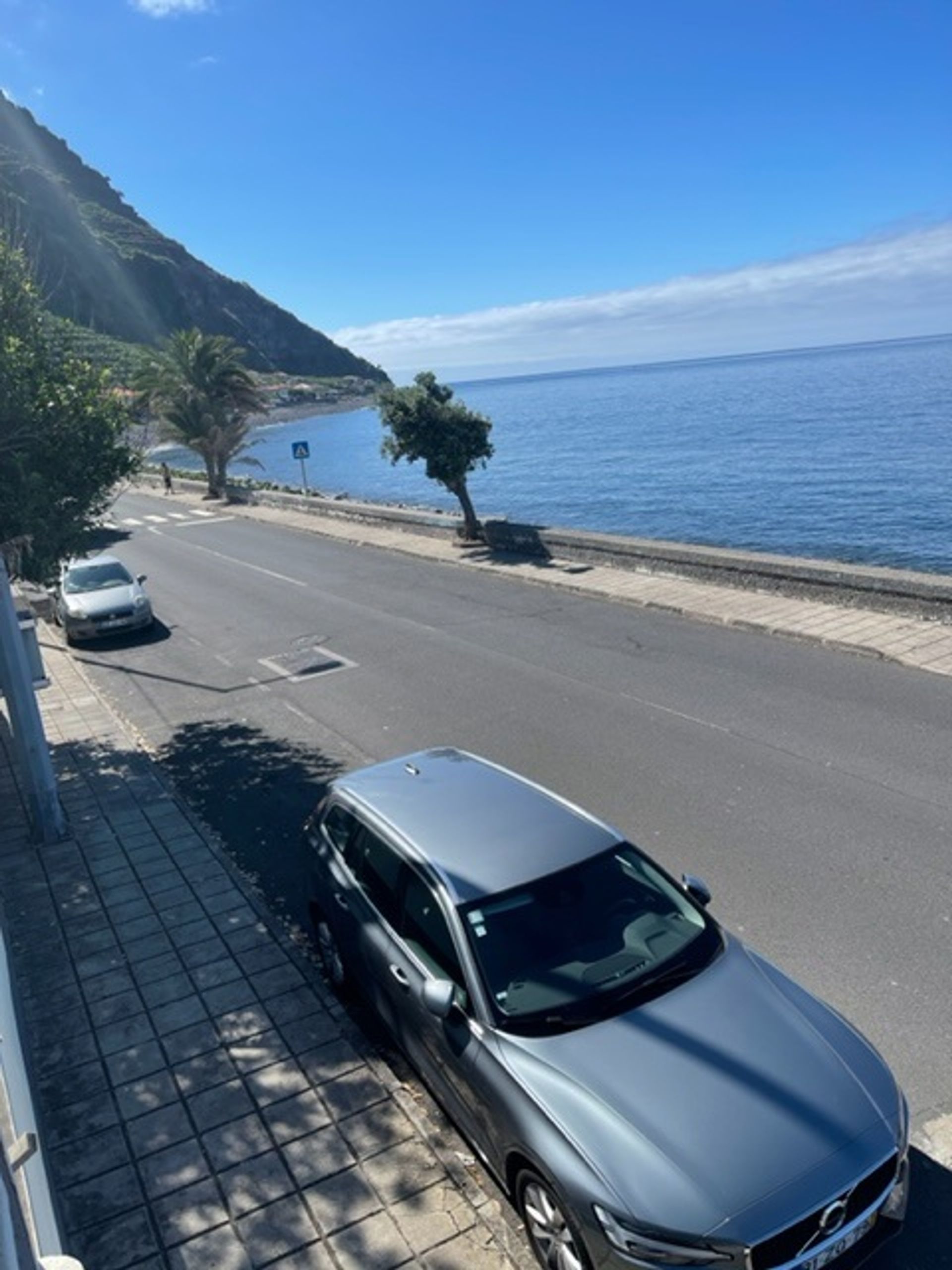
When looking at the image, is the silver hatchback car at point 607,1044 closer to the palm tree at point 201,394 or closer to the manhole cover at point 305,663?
the manhole cover at point 305,663

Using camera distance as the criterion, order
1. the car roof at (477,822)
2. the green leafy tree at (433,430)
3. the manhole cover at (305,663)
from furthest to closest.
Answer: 1. the green leafy tree at (433,430)
2. the manhole cover at (305,663)
3. the car roof at (477,822)

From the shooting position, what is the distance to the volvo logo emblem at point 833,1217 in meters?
3.45

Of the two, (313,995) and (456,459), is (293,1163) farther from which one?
(456,459)

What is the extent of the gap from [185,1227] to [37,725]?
5472 millimetres

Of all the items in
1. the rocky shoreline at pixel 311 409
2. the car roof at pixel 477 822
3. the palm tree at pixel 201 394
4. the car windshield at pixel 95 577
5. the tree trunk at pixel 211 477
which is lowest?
the car roof at pixel 477 822

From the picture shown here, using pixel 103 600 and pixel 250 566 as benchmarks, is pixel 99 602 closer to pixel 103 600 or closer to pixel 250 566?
pixel 103 600

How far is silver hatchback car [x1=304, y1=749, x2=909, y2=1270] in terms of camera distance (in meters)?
3.43

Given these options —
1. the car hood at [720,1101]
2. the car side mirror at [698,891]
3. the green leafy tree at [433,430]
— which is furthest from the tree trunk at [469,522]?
the car hood at [720,1101]

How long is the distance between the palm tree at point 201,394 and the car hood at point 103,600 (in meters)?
25.9

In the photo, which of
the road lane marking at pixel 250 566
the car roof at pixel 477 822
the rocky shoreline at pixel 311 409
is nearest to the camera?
the car roof at pixel 477 822

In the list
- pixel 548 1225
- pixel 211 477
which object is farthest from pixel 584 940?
pixel 211 477

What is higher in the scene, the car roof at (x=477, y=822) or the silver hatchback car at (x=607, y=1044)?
the car roof at (x=477, y=822)

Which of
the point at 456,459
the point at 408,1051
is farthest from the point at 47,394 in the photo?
the point at 456,459

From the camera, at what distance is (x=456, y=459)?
22359mm
